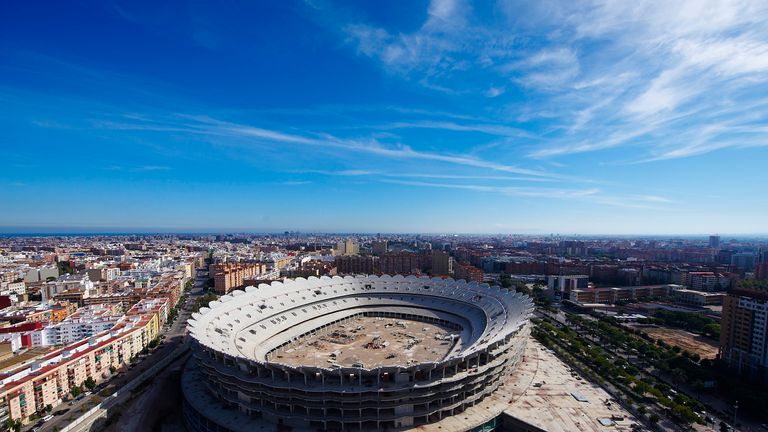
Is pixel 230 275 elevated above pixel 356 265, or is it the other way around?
pixel 356 265

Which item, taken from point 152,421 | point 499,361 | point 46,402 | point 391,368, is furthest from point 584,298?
point 46,402

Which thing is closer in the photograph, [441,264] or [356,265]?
[356,265]

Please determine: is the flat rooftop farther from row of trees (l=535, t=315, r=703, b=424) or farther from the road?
the road

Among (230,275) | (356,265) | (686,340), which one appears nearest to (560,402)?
(686,340)

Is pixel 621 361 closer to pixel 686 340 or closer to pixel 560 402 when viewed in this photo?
pixel 560 402

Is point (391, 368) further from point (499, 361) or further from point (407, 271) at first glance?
point (407, 271)

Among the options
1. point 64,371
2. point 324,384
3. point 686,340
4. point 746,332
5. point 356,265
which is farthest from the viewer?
point 356,265

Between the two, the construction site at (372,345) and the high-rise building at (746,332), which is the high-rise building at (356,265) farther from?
the high-rise building at (746,332)

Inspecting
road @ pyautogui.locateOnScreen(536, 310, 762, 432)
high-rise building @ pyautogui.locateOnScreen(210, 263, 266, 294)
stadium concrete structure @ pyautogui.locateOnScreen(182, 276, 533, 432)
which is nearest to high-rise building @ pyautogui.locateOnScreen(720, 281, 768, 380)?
road @ pyautogui.locateOnScreen(536, 310, 762, 432)
